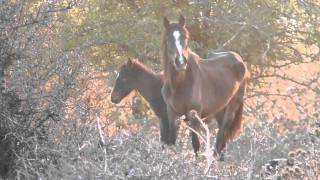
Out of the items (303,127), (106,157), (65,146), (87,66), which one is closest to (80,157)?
(106,157)

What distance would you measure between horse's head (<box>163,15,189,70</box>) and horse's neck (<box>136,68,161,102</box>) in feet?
5.76

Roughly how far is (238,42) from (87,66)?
8577mm

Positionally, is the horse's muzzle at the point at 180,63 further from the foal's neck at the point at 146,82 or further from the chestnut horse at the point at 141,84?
the foal's neck at the point at 146,82

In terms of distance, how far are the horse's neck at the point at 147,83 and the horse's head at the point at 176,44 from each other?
1756 millimetres

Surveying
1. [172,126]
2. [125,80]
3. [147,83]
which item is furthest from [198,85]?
[125,80]

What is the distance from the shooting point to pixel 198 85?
32.2 ft

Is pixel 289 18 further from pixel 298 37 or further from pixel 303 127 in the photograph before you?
pixel 303 127

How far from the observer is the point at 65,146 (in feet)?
15.8

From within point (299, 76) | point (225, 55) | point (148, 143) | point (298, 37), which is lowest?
point (299, 76)

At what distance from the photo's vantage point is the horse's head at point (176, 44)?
900 centimetres

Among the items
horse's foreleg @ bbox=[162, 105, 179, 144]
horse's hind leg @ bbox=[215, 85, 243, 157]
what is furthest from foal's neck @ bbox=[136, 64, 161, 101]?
horse's foreleg @ bbox=[162, 105, 179, 144]

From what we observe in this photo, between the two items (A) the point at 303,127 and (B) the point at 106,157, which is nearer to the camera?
(B) the point at 106,157

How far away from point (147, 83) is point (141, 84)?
3.6 inches

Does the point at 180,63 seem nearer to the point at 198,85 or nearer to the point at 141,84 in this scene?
the point at 198,85
